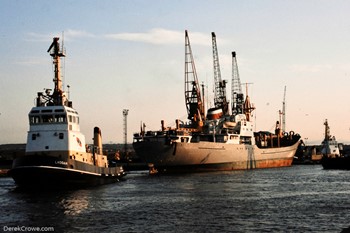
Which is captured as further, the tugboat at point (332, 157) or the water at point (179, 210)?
the tugboat at point (332, 157)

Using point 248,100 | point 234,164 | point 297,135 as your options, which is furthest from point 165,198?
point 297,135

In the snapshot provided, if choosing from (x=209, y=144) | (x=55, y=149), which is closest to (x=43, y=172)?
(x=55, y=149)

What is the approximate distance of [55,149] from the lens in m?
61.6

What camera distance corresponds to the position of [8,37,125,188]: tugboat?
58.2 m

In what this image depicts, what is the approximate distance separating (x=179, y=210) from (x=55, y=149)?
69.3ft

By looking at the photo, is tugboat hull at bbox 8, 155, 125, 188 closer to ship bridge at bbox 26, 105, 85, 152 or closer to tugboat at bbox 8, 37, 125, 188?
tugboat at bbox 8, 37, 125, 188

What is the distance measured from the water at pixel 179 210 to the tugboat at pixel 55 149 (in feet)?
5.86

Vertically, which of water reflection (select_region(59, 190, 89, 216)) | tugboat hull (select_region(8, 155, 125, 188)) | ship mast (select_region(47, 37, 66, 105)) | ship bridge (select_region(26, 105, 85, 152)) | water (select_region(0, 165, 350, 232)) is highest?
ship mast (select_region(47, 37, 66, 105))

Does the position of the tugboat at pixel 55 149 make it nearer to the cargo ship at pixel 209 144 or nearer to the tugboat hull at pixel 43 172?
the tugboat hull at pixel 43 172

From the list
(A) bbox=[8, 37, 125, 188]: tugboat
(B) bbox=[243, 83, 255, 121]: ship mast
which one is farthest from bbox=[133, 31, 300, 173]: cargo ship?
(A) bbox=[8, 37, 125, 188]: tugboat

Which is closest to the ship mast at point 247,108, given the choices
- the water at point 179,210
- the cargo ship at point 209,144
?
the cargo ship at point 209,144

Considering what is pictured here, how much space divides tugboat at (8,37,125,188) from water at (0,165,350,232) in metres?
1.79

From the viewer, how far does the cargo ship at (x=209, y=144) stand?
357 feet

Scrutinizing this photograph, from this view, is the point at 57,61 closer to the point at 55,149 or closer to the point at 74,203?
the point at 55,149
